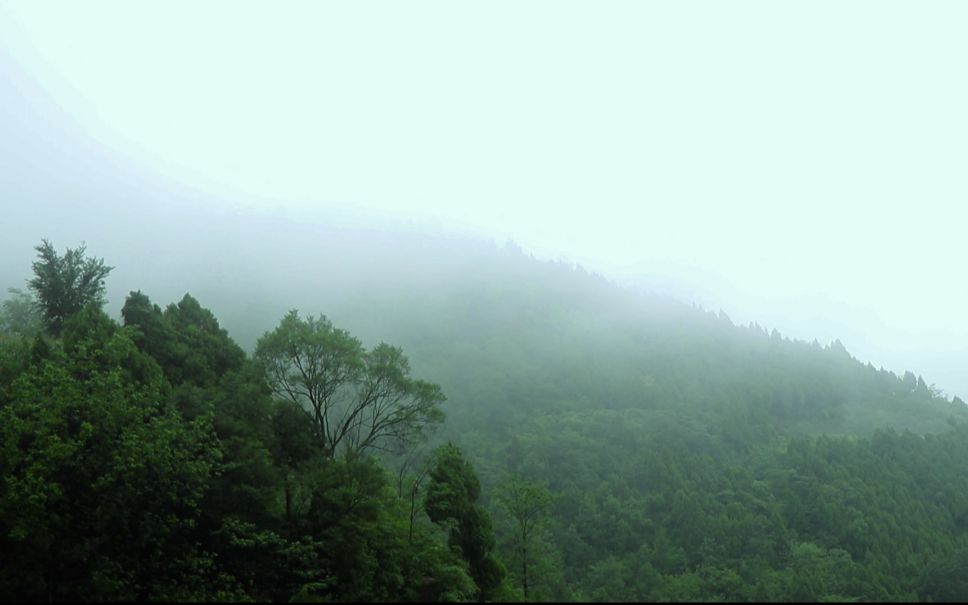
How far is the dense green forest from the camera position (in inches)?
780

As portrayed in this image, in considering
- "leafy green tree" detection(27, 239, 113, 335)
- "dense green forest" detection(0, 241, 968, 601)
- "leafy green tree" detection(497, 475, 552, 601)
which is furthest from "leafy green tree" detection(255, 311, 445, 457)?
"leafy green tree" detection(27, 239, 113, 335)

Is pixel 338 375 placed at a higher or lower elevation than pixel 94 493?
higher

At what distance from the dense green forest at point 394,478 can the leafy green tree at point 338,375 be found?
12cm

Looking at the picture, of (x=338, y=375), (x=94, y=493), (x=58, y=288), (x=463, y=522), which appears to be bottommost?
(x=463, y=522)

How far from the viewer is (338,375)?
31.6 m

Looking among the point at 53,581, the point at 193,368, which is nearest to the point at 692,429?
the point at 193,368

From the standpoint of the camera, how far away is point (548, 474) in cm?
10550

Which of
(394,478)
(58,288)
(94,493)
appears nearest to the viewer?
(94,493)

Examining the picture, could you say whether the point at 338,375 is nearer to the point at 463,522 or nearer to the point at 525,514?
the point at 463,522

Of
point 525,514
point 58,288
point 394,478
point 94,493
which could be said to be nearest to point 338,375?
point 394,478

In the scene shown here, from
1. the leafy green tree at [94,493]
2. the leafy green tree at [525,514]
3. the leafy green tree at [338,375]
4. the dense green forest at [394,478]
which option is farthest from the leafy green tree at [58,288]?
the leafy green tree at [525,514]

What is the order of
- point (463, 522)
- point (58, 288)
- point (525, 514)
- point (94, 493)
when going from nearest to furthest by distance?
point (94, 493) → point (463, 522) → point (58, 288) → point (525, 514)

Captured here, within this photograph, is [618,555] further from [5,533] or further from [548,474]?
[5,533]

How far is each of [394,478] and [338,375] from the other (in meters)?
12.8
